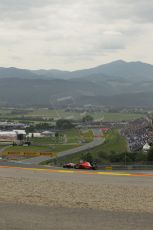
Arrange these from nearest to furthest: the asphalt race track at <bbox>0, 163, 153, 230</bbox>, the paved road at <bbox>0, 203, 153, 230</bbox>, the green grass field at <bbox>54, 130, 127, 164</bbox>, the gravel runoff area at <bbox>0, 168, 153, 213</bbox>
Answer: the paved road at <bbox>0, 203, 153, 230</bbox>
the asphalt race track at <bbox>0, 163, 153, 230</bbox>
the gravel runoff area at <bbox>0, 168, 153, 213</bbox>
the green grass field at <bbox>54, 130, 127, 164</bbox>

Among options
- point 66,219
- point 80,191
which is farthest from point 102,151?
point 66,219

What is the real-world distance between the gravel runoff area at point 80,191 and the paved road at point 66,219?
70 cm

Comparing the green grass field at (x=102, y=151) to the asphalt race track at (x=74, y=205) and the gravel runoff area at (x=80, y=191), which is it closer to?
the gravel runoff area at (x=80, y=191)

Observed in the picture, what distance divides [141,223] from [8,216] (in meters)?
3.16

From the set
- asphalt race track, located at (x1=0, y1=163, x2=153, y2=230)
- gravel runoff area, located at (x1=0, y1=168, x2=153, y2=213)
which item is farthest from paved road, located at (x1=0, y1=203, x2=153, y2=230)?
gravel runoff area, located at (x1=0, y1=168, x2=153, y2=213)

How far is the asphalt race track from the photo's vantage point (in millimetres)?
11219

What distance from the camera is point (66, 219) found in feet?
38.4

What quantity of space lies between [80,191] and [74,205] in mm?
2929

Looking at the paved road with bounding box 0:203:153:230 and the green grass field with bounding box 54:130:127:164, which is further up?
the paved road with bounding box 0:203:153:230

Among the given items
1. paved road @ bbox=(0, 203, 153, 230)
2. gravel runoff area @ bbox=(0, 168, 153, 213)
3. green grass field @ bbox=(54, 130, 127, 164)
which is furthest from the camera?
green grass field @ bbox=(54, 130, 127, 164)

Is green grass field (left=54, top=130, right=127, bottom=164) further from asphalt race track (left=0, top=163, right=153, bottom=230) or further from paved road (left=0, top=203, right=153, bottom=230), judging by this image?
paved road (left=0, top=203, right=153, bottom=230)

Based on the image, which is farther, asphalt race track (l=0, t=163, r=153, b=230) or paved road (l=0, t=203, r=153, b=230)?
asphalt race track (l=0, t=163, r=153, b=230)

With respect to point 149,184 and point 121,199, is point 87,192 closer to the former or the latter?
point 121,199

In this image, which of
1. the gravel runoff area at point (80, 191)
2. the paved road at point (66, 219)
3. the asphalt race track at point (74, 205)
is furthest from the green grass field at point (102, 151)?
the paved road at point (66, 219)
